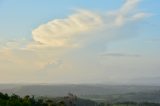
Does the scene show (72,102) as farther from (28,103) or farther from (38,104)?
(28,103)

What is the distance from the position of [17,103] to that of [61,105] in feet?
92.2

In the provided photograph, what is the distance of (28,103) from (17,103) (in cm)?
494

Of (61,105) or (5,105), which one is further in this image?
(61,105)

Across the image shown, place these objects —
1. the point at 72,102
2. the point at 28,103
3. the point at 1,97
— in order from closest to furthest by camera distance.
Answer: the point at 28,103 < the point at 1,97 < the point at 72,102

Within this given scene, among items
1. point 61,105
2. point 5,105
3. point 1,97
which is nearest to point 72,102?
point 61,105

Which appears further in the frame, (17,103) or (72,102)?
(72,102)

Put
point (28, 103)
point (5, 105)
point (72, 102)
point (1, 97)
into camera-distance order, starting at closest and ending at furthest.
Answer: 1. point (5, 105)
2. point (28, 103)
3. point (1, 97)
4. point (72, 102)

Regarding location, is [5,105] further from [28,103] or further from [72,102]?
[72,102]

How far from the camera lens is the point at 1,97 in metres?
145

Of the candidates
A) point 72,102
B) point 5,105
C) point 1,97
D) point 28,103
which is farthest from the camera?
point 72,102

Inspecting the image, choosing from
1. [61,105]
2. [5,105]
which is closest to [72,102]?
[61,105]

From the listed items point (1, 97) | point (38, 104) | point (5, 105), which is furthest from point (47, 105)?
point (5, 105)

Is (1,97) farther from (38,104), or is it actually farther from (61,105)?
(61,105)

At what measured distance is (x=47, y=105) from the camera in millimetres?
149250
